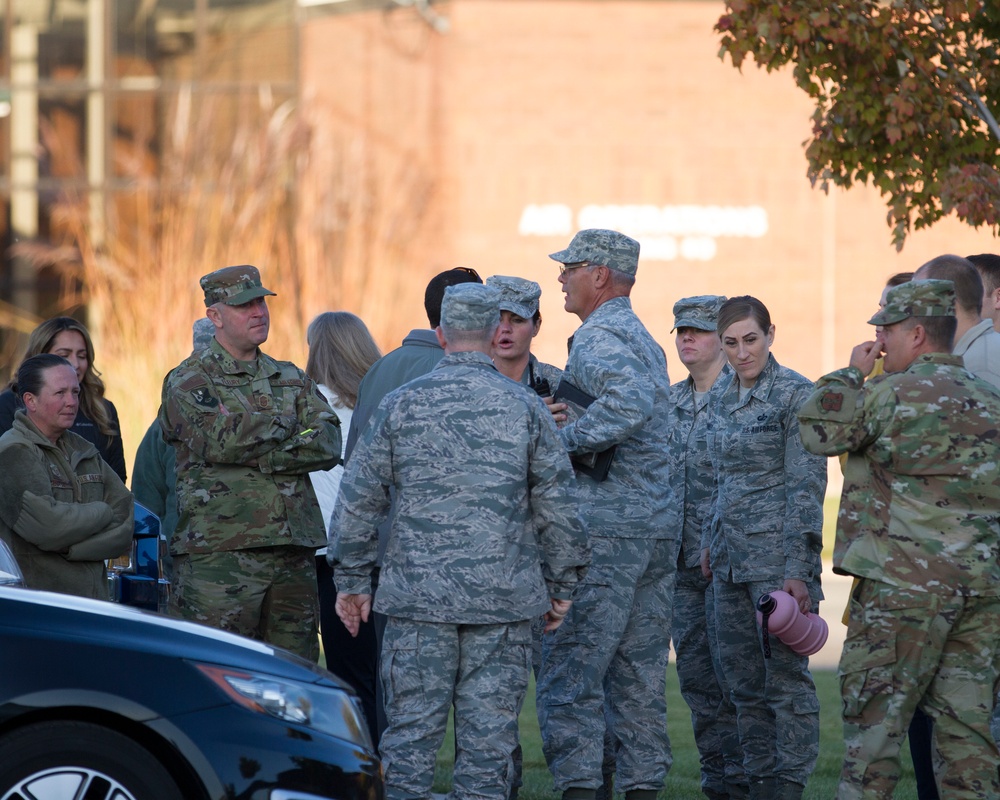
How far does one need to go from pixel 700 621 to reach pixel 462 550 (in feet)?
8.38

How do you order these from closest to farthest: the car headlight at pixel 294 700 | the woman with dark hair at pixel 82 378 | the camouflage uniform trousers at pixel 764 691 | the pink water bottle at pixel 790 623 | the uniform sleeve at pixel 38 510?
1. the car headlight at pixel 294 700
2. the uniform sleeve at pixel 38 510
3. the pink water bottle at pixel 790 623
4. the camouflage uniform trousers at pixel 764 691
5. the woman with dark hair at pixel 82 378

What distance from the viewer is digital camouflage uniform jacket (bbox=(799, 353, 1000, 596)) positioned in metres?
4.98

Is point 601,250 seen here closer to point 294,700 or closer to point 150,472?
point 294,700

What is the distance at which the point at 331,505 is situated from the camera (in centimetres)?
720

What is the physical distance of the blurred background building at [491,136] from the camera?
19.4m

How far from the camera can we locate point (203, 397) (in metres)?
5.99

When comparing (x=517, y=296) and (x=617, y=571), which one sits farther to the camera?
(x=517, y=296)

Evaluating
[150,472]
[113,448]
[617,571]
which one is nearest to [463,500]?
[617,571]

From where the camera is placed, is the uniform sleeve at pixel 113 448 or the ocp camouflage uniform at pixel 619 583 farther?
the uniform sleeve at pixel 113 448

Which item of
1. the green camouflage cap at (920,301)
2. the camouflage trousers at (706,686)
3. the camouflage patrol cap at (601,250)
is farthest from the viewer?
the camouflage trousers at (706,686)

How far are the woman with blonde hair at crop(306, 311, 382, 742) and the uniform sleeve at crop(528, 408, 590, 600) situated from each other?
2.09m

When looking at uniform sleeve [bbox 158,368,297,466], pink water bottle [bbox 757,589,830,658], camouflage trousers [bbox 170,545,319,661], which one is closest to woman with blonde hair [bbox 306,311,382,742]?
camouflage trousers [bbox 170,545,319,661]

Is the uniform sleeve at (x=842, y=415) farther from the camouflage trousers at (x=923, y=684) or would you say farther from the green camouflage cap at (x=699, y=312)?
the green camouflage cap at (x=699, y=312)

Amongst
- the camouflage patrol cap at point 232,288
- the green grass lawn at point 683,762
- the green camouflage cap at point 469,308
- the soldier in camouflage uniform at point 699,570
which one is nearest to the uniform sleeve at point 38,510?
A: the camouflage patrol cap at point 232,288
